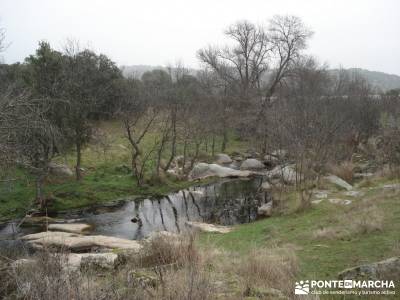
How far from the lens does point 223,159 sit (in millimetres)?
30156

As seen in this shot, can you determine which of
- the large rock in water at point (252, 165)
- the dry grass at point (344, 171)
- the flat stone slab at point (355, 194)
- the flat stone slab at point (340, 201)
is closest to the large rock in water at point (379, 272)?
the flat stone slab at point (340, 201)

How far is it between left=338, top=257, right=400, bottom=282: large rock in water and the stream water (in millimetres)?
8482

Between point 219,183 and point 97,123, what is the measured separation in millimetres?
14180

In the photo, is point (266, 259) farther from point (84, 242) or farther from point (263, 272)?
point (84, 242)

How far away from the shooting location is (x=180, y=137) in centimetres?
3231

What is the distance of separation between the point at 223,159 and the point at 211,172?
538cm

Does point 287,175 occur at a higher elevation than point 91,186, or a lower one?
higher

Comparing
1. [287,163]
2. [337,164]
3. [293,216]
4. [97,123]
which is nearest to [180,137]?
[97,123]

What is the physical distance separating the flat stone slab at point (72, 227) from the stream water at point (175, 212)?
0.36 metres

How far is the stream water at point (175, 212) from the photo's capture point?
15242mm

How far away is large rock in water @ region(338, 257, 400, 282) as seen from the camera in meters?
5.29

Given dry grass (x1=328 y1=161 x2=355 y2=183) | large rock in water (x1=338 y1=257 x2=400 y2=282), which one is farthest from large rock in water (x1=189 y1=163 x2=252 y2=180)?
large rock in water (x1=338 y1=257 x2=400 y2=282)

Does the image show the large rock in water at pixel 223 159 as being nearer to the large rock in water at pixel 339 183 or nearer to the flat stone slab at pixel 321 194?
the large rock in water at pixel 339 183

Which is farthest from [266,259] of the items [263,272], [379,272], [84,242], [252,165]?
[252,165]
